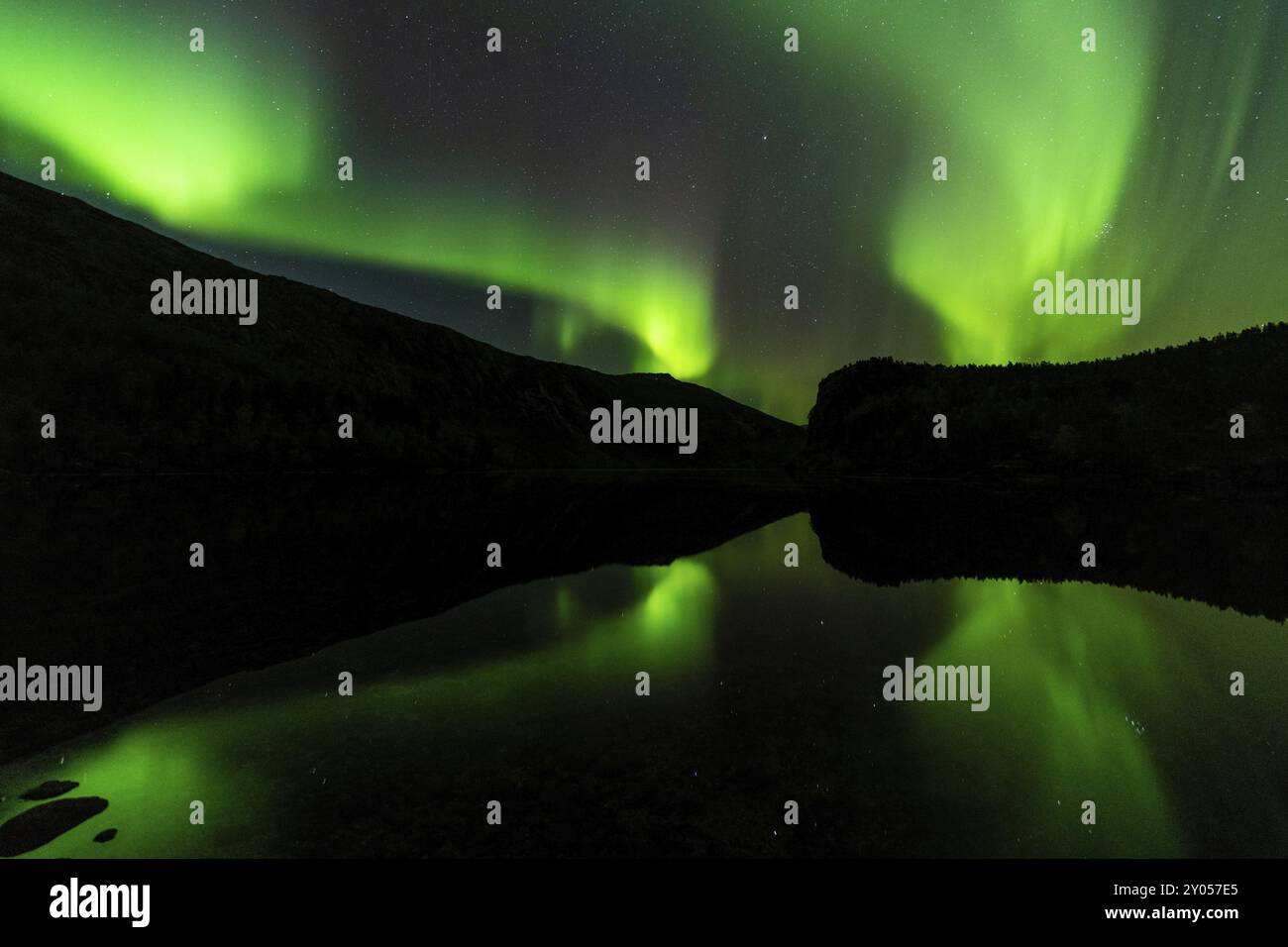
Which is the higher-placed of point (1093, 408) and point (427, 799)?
point (1093, 408)

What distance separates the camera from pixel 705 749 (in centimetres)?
770

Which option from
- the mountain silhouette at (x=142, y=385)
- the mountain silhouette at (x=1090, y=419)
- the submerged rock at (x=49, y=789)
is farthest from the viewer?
the mountain silhouette at (x=142, y=385)

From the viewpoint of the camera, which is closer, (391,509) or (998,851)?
(998,851)

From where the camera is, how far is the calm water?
579 centimetres

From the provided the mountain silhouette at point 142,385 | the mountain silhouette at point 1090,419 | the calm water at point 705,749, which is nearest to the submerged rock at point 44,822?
the calm water at point 705,749

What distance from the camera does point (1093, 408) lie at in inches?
3994

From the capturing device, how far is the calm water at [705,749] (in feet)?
19.0

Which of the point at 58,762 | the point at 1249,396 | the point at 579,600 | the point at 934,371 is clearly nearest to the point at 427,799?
the point at 58,762

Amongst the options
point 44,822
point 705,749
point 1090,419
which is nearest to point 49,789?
point 44,822

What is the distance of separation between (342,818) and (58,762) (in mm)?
4439

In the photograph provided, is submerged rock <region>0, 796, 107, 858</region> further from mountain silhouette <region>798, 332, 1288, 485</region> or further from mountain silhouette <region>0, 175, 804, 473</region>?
mountain silhouette <region>798, 332, 1288, 485</region>

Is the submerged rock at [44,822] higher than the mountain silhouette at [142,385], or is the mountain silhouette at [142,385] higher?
the mountain silhouette at [142,385]

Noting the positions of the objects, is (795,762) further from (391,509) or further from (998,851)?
(391,509)

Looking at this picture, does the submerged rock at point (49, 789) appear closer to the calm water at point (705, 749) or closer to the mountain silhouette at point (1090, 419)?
the calm water at point (705, 749)
